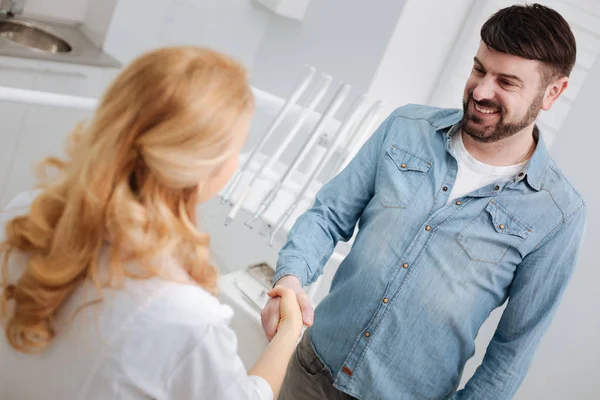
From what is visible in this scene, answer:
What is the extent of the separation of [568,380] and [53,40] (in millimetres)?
2763

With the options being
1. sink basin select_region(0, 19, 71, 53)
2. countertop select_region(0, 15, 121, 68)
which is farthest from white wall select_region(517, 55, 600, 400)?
sink basin select_region(0, 19, 71, 53)

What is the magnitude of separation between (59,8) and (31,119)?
2.62 feet

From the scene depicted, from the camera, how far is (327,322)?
1856 mm

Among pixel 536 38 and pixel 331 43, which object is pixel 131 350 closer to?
pixel 536 38

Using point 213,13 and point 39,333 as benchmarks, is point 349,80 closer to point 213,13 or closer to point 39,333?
point 213,13

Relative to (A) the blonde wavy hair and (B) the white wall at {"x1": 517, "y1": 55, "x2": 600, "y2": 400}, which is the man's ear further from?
(B) the white wall at {"x1": 517, "y1": 55, "x2": 600, "y2": 400}

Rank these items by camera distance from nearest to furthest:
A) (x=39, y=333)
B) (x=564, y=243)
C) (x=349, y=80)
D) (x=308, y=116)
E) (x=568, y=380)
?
(x=39, y=333) → (x=564, y=243) → (x=308, y=116) → (x=568, y=380) → (x=349, y=80)

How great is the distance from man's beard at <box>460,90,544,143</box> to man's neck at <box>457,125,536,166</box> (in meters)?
0.03

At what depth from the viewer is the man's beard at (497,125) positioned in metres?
1.70

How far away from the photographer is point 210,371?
1.06 m

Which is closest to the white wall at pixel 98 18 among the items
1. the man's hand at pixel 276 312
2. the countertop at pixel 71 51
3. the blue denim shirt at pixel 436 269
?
the countertop at pixel 71 51

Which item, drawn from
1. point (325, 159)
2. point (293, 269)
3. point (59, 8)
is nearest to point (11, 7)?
point (59, 8)

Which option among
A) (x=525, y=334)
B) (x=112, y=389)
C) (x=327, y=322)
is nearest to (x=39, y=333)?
(x=112, y=389)

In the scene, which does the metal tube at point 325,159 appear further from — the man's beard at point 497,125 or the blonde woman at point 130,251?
the blonde woman at point 130,251
